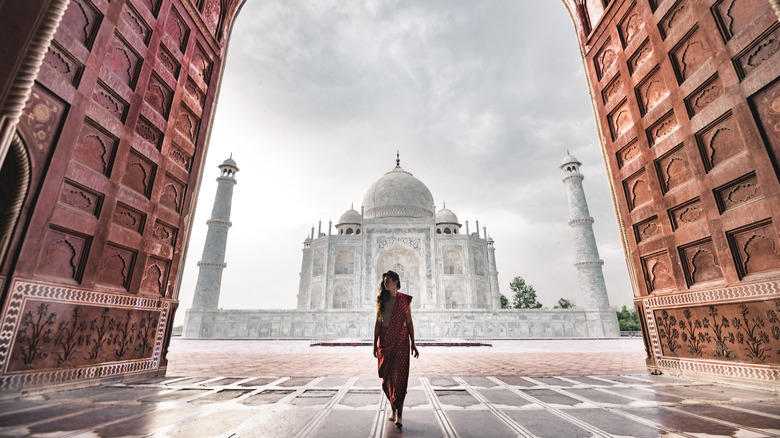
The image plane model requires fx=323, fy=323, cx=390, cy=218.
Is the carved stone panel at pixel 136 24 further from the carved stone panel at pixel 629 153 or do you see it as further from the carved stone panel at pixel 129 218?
the carved stone panel at pixel 629 153

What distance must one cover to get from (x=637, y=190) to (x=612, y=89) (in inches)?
73.9

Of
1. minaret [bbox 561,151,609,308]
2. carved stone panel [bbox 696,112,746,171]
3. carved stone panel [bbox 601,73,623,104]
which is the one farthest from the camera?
minaret [bbox 561,151,609,308]

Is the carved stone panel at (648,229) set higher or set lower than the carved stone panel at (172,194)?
lower

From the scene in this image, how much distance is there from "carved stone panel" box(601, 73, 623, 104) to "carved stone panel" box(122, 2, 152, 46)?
284 inches

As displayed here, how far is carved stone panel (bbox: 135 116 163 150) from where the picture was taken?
4.39 meters

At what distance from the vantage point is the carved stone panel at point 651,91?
451 cm

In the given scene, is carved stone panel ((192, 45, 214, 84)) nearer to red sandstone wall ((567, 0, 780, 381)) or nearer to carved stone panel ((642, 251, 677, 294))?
red sandstone wall ((567, 0, 780, 381))

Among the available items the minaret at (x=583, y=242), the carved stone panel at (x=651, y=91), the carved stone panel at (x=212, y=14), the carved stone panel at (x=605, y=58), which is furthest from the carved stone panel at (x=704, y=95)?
the minaret at (x=583, y=242)

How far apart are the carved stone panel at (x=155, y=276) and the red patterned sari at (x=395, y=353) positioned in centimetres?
374

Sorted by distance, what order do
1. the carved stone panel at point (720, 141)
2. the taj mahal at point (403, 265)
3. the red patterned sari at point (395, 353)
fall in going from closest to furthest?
the red patterned sari at point (395, 353), the carved stone panel at point (720, 141), the taj mahal at point (403, 265)

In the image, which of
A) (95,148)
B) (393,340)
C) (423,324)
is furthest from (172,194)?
(423,324)

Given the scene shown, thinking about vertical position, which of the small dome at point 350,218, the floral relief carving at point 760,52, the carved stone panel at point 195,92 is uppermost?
the small dome at point 350,218

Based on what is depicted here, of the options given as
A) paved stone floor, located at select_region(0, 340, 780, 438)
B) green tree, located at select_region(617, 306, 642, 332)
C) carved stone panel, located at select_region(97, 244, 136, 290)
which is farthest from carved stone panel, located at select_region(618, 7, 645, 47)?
green tree, located at select_region(617, 306, 642, 332)

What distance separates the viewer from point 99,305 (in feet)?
12.2
